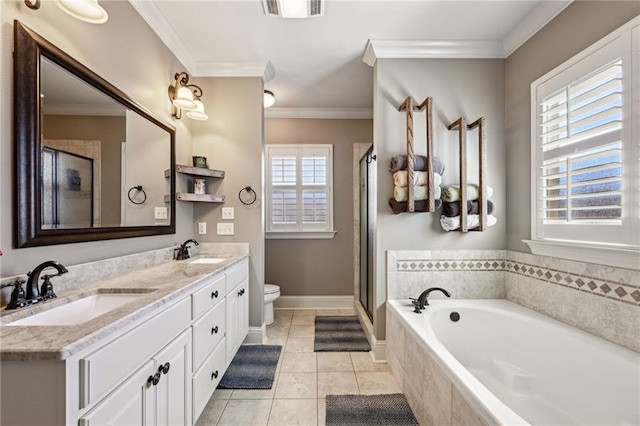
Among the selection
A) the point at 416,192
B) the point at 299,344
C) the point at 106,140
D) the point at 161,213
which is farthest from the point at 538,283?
the point at 106,140

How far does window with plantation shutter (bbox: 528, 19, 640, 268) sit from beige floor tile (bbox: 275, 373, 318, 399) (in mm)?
1842

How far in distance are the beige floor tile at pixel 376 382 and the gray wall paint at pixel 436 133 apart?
30 cm

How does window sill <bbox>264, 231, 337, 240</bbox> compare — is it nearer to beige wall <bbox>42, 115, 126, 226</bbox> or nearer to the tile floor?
the tile floor

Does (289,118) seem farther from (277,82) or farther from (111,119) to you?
(111,119)

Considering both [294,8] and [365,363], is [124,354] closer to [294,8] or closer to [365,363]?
[365,363]

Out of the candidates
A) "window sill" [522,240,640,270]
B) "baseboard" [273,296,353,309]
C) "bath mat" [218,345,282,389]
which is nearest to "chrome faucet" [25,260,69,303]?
"bath mat" [218,345,282,389]

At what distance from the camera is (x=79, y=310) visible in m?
1.16

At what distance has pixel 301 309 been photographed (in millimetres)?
3541

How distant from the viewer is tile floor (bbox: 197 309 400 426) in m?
1.64

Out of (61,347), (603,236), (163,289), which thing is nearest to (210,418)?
(163,289)

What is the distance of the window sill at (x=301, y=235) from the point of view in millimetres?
3537

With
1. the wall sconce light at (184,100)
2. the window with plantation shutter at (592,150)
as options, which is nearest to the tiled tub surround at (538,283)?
the window with plantation shutter at (592,150)

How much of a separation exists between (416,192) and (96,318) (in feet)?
6.34

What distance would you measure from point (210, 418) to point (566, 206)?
2526 millimetres
